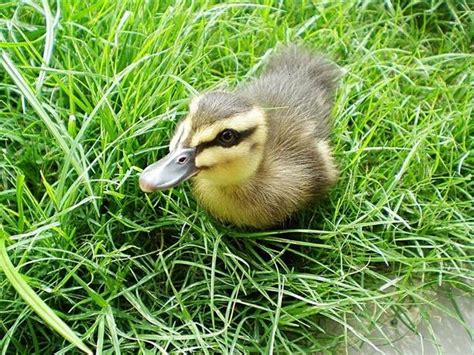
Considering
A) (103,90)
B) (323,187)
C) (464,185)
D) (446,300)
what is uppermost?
(103,90)

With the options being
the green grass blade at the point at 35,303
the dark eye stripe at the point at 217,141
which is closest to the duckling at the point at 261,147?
the dark eye stripe at the point at 217,141

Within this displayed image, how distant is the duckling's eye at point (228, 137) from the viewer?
1.62 m

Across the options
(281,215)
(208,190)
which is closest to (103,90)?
(208,190)

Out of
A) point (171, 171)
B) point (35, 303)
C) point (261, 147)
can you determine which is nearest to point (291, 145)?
point (261, 147)

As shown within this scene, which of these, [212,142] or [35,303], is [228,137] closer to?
[212,142]

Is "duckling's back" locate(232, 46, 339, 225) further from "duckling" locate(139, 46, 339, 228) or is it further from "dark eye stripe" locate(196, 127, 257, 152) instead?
"dark eye stripe" locate(196, 127, 257, 152)

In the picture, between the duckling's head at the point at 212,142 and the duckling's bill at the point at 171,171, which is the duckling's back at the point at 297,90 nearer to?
the duckling's head at the point at 212,142

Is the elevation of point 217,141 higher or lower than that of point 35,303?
higher

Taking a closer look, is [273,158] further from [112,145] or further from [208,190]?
[112,145]

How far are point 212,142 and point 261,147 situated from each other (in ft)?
0.51

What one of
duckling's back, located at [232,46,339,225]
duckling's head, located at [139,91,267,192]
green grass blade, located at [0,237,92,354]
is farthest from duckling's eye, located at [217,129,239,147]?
green grass blade, located at [0,237,92,354]

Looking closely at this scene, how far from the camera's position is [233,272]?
1.74 meters

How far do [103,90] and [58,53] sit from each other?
0.60 ft

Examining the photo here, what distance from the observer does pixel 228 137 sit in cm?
163
